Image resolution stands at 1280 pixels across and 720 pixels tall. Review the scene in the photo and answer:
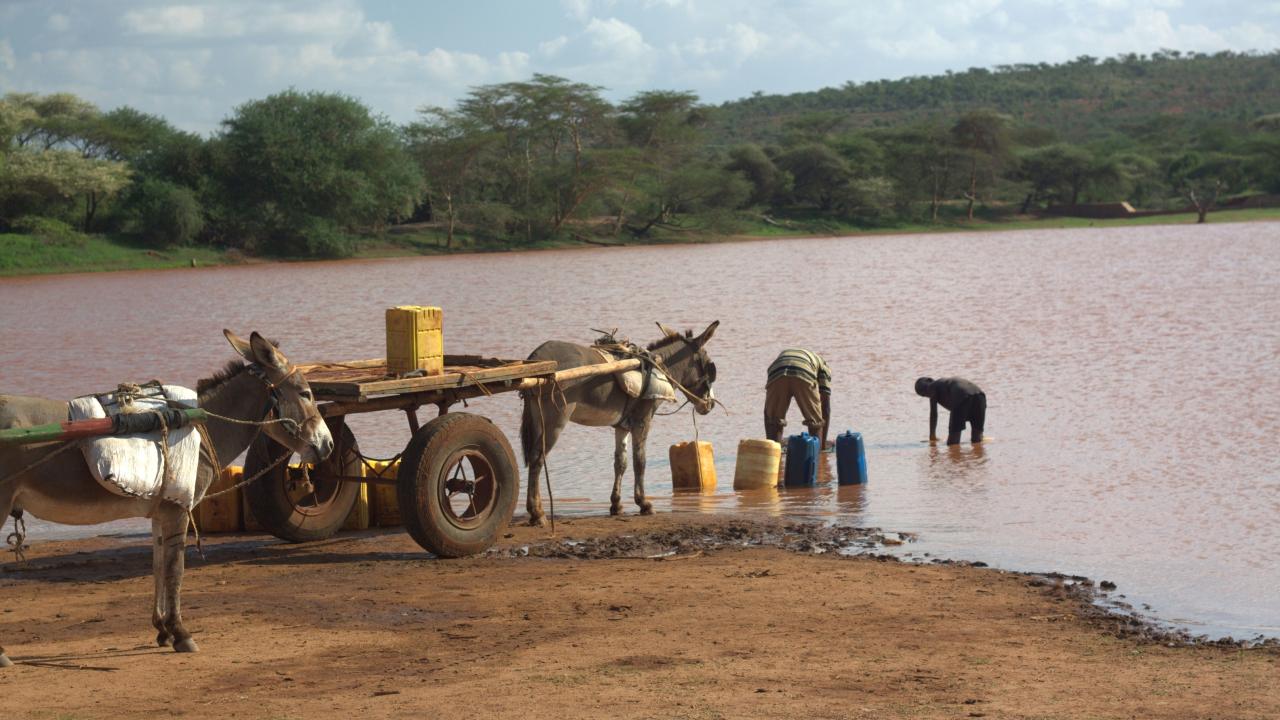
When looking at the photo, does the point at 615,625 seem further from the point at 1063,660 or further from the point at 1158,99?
the point at 1158,99

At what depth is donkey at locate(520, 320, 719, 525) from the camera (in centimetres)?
1173

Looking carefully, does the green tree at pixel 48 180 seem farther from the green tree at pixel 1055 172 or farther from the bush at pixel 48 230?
the green tree at pixel 1055 172

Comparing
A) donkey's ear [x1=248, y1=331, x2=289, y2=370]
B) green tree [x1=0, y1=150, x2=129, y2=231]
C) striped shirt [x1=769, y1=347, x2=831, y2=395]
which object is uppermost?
green tree [x1=0, y1=150, x2=129, y2=231]

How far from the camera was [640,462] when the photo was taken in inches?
495

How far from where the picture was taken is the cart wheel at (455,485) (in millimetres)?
9836

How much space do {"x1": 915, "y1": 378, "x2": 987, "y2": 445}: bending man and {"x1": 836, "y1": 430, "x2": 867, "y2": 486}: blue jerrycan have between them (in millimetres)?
2574

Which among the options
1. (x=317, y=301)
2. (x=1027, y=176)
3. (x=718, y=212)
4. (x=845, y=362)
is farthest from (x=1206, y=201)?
(x=845, y=362)

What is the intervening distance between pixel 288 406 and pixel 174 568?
1074 mm

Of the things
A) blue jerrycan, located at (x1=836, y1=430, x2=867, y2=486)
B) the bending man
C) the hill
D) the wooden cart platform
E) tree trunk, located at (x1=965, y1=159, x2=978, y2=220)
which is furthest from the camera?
the hill

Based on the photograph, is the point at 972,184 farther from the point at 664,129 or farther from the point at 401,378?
the point at 401,378

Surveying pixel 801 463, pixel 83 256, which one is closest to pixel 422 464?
pixel 801 463

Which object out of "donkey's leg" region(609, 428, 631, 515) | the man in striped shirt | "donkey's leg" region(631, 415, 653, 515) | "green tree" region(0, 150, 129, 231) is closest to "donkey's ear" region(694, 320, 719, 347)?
"donkey's leg" region(631, 415, 653, 515)

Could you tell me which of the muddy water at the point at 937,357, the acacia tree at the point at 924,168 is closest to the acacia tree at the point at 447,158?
the muddy water at the point at 937,357

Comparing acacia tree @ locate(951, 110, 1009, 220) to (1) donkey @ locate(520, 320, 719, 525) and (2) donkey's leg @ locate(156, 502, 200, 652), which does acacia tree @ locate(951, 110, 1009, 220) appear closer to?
(1) donkey @ locate(520, 320, 719, 525)
